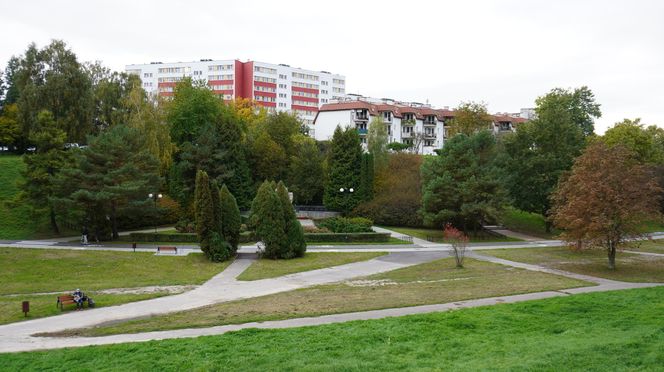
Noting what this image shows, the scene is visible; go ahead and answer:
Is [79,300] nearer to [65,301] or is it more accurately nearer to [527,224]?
[65,301]

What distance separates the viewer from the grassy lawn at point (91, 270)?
79.5ft

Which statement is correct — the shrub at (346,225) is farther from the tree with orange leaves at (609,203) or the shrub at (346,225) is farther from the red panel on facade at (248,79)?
the red panel on facade at (248,79)

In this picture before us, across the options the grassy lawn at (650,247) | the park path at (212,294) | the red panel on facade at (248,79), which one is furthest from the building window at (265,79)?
the grassy lawn at (650,247)

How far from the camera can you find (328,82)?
119 meters

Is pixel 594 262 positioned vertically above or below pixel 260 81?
below

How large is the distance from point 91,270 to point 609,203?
28995mm

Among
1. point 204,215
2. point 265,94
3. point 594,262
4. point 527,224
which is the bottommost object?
point 594,262

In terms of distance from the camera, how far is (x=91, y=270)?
27922mm

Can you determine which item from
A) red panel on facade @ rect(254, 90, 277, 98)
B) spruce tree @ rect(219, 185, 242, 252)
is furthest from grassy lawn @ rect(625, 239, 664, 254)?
red panel on facade @ rect(254, 90, 277, 98)

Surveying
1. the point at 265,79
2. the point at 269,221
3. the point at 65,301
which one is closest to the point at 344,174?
the point at 269,221

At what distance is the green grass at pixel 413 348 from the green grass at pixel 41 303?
5.51 m

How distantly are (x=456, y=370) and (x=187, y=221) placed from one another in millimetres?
35723

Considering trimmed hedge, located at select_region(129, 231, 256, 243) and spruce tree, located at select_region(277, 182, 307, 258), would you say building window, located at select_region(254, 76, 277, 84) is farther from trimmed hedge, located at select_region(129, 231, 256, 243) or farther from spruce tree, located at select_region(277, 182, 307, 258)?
spruce tree, located at select_region(277, 182, 307, 258)

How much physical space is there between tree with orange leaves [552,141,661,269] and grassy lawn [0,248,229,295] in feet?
67.5
